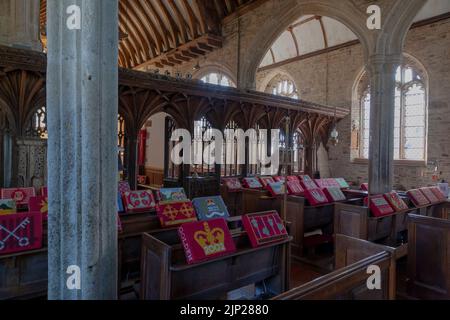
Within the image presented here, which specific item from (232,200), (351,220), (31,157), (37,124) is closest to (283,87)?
(232,200)

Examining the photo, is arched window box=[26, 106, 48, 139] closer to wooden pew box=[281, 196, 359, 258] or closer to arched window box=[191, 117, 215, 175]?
arched window box=[191, 117, 215, 175]

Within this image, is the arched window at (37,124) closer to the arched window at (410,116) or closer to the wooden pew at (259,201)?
the wooden pew at (259,201)

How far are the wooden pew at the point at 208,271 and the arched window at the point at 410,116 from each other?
764 centimetres

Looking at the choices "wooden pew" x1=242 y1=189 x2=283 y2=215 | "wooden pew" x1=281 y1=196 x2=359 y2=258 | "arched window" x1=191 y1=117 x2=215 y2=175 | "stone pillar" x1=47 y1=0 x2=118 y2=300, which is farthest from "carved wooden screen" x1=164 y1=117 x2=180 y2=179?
"stone pillar" x1=47 y1=0 x2=118 y2=300

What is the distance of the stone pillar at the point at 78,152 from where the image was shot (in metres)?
1.59

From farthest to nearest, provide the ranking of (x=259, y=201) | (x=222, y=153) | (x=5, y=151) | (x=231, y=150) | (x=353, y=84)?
(x=353, y=84)
(x=231, y=150)
(x=222, y=153)
(x=259, y=201)
(x=5, y=151)

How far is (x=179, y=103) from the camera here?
22.8ft

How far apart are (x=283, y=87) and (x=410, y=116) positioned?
16.0 feet

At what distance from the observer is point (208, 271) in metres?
2.55

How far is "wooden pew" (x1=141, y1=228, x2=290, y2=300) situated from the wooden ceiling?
868 cm

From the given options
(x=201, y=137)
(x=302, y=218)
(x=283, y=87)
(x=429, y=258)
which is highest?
(x=283, y=87)

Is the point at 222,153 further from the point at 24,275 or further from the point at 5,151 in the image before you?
the point at 24,275

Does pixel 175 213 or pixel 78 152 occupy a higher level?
pixel 78 152
